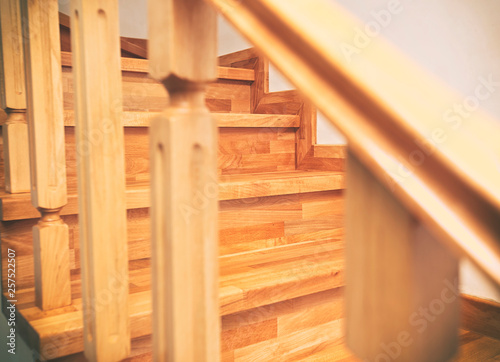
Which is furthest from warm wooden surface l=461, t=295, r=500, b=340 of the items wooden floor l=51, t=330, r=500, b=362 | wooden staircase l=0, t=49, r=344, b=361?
wooden staircase l=0, t=49, r=344, b=361

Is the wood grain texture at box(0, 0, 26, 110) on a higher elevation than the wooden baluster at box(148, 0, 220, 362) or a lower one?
higher

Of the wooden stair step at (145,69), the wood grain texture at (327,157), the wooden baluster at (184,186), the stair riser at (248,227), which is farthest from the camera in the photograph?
the wood grain texture at (327,157)

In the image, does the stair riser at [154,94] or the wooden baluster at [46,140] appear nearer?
the wooden baluster at [46,140]

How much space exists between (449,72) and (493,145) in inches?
46.3

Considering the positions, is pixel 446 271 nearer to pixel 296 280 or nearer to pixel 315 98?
pixel 315 98

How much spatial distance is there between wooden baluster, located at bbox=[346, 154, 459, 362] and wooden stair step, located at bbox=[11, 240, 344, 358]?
65 cm

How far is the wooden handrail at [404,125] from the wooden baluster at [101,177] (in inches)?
18.0

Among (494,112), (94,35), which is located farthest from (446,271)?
(494,112)

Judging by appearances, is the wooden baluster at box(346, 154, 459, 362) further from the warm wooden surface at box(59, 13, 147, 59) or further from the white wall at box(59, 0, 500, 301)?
the warm wooden surface at box(59, 13, 147, 59)

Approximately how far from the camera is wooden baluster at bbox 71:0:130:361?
2.35 ft

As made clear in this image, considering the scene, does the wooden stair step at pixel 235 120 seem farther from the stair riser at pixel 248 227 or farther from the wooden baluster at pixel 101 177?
the wooden baluster at pixel 101 177

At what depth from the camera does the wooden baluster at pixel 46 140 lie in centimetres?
90
